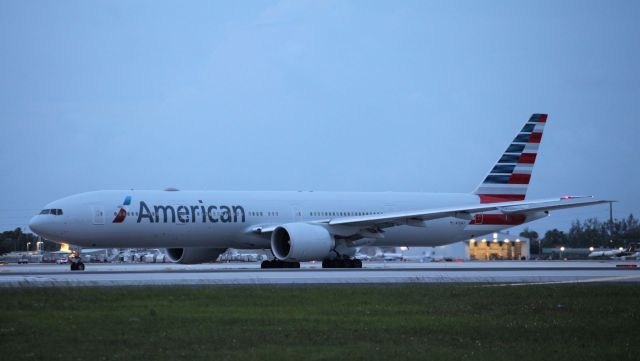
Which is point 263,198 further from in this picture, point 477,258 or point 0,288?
point 477,258

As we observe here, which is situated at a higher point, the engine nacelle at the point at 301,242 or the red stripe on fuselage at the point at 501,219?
the red stripe on fuselage at the point at 501,219

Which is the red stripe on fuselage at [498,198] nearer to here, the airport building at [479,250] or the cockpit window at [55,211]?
the cockpit window at [55,211]

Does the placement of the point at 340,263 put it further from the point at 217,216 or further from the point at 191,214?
the point at 191,214

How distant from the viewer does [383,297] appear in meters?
23.7

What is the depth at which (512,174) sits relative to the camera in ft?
181

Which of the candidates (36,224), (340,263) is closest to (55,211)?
(36,224)

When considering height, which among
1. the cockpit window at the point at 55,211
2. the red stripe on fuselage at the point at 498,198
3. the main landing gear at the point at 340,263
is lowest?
the main landing gear at the point at 340,263

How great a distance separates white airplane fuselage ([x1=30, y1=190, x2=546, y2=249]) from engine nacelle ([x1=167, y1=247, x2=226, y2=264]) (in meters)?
1.48

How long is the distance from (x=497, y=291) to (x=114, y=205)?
22.0 meters

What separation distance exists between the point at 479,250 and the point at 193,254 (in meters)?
42.8

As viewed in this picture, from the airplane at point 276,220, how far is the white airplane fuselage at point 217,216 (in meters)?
0.04

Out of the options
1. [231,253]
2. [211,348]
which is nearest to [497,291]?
[211,348]

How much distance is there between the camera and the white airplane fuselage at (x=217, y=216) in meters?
42.4

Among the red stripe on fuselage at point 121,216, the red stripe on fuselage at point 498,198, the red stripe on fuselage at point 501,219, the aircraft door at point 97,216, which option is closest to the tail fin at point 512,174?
the red stripe on fuselage at point 498,198
